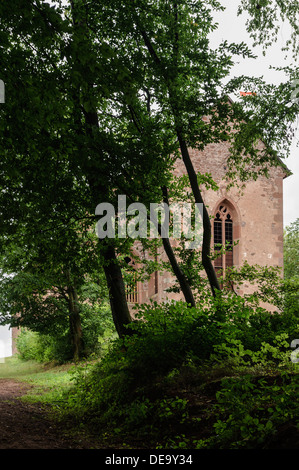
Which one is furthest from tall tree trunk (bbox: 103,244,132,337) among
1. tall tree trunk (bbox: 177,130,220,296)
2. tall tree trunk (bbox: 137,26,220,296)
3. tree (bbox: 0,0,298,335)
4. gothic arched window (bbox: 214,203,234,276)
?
gothic arched window (bbox: 214,203,234,276)

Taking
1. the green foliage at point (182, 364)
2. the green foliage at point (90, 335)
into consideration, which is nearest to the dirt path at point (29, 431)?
the green foliage at point (182, 364)

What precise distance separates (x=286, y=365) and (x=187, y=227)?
7364 mm

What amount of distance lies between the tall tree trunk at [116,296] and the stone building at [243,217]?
39.3ft

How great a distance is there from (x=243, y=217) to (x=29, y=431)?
59.4 ft

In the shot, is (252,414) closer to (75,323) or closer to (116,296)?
(116,296)

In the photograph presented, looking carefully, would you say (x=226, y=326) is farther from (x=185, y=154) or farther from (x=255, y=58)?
(x=255, y=58)

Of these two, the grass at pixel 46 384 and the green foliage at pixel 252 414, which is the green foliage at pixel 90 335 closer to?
the grass at pixel 46 384

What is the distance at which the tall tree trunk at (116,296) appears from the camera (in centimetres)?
930

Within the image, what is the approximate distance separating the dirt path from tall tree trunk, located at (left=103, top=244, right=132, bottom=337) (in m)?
2.40

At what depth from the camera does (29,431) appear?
595 centimetres

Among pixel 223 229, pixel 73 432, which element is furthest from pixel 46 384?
pixel 223 229

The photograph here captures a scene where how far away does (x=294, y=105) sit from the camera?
384 inches

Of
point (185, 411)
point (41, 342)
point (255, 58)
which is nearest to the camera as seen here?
point (185, 411)
